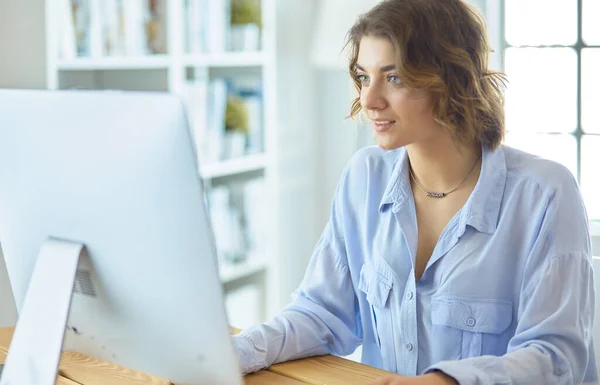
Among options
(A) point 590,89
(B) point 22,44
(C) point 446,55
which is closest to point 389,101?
(C) point 446,55

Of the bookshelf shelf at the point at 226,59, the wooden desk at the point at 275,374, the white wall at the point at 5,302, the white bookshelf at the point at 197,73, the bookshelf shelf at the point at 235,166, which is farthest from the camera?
the bookshelf shelf at the point at 235,166

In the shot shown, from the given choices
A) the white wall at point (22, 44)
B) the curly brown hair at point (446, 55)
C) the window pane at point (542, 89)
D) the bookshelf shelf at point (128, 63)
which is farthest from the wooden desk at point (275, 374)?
the window pane at point (542, 89)

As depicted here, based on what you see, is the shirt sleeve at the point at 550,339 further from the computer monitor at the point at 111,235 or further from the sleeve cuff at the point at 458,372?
the computer monitor at the point at 111,235

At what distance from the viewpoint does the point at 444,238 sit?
1.52 metres

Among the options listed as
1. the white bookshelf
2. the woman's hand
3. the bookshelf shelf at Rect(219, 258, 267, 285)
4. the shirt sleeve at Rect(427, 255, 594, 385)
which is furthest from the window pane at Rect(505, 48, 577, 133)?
the woman's hand

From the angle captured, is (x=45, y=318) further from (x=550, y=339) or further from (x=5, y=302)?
(x=5, y=302)

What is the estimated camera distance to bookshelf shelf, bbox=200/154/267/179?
3.08m

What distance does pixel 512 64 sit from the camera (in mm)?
2896

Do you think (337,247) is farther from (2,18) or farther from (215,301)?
(2,18)

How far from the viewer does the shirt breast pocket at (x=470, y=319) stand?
1.48 meters

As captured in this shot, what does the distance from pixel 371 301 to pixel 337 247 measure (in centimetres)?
15

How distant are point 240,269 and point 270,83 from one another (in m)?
0.78

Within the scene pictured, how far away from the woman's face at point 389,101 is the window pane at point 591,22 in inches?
59.1

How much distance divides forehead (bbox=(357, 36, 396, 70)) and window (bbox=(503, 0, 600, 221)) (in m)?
1.37
